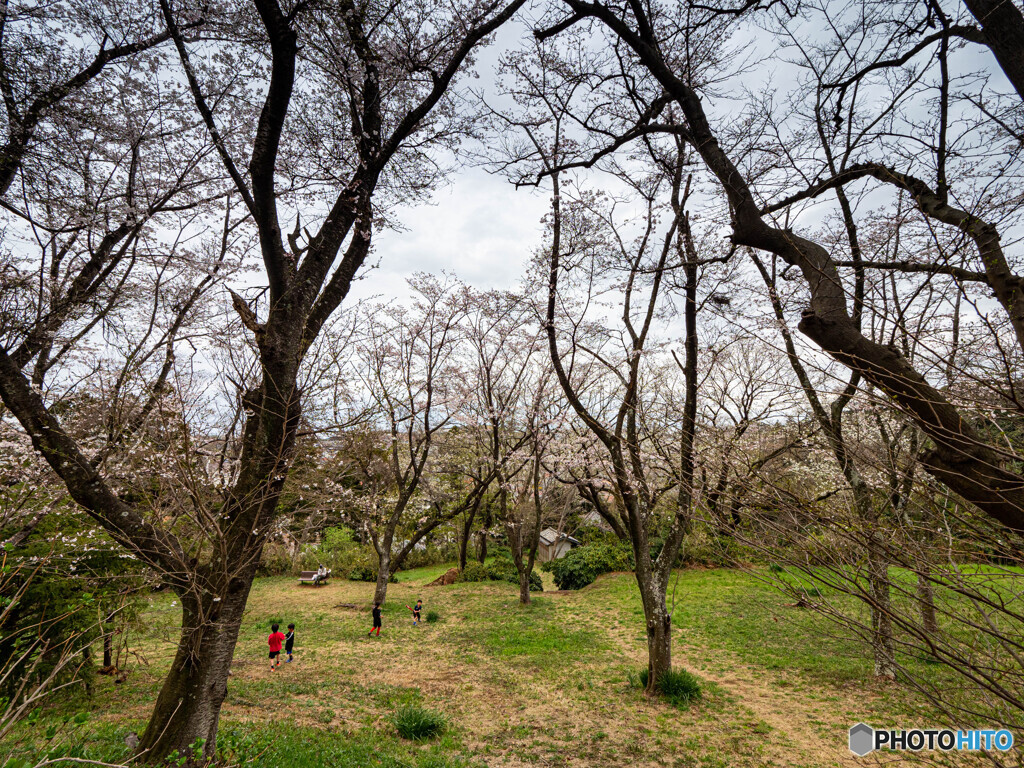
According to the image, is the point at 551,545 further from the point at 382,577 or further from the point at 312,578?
the point at 382,577

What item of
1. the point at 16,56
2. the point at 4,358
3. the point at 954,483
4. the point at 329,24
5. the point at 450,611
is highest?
the point at 329,24

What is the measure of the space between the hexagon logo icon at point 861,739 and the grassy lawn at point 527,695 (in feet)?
0.42

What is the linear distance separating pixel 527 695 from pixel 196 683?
16.9 ft

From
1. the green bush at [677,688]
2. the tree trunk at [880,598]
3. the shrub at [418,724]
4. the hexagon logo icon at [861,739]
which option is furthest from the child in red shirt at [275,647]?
the tree trunk at [880,598]

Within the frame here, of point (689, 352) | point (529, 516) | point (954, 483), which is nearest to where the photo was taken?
point (954, 483)

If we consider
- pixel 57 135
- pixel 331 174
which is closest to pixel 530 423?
pixel 331 174

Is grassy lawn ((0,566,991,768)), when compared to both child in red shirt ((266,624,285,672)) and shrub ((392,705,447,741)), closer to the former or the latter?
shrub ((392,705,447,741))

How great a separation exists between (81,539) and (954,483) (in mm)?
9266

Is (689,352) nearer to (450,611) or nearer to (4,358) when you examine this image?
(4,358)

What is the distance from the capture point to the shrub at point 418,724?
540cm

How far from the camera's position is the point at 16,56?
3.96 metres

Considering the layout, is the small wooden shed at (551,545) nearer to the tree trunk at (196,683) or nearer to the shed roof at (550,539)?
Answer: the shed roof at (550,539)

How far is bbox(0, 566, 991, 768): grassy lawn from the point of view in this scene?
4.89 m

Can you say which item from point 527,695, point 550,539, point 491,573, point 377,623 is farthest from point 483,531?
point 527,695
